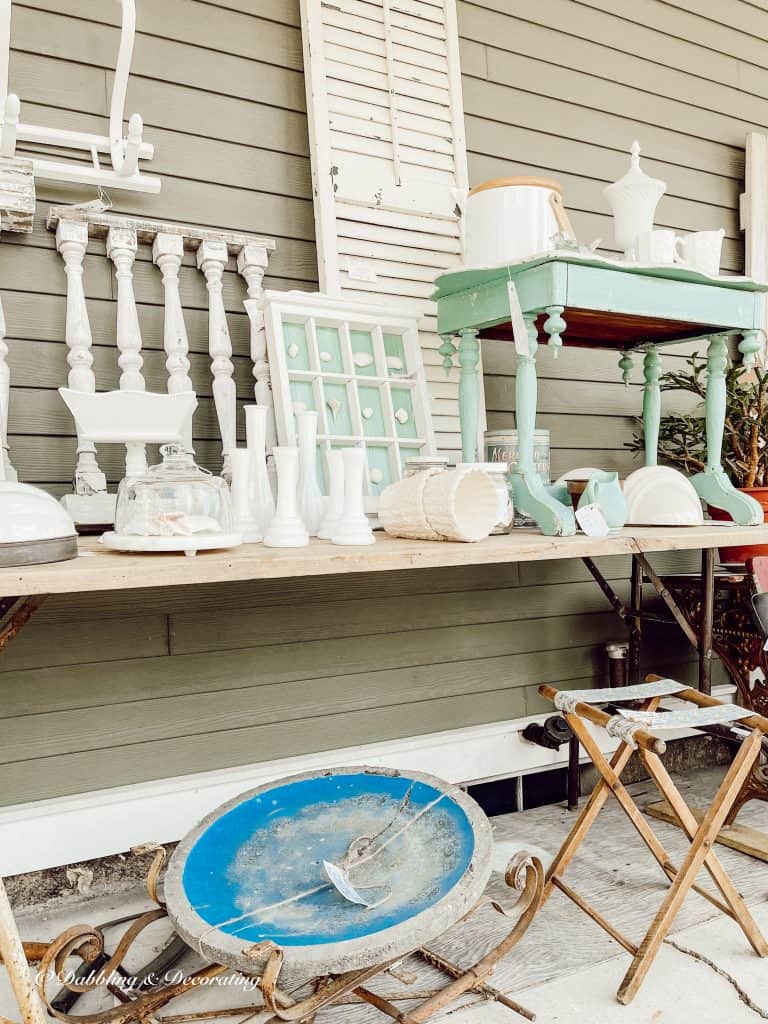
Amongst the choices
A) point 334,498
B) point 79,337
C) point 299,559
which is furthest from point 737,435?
point 79,337

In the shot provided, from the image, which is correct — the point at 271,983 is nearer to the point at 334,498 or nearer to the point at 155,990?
the point at 155,990

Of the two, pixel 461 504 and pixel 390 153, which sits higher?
pixel 390 153

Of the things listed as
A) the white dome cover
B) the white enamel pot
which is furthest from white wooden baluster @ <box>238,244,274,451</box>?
the white dome cover

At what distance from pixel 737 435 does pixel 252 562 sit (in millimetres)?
2066

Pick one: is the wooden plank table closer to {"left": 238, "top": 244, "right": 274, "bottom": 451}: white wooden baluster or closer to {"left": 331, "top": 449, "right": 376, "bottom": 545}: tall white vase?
{"left": 331, "top": 449, "right": 376, "bottom": 545}: tall white vase

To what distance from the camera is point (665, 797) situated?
174cm

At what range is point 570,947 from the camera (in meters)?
1.88

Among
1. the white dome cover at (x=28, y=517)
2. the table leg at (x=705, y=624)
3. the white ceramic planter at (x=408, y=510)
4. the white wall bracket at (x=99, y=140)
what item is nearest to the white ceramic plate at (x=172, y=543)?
the white dome cover at (x=28, y=517)

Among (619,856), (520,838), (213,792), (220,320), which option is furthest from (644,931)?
(220,320)

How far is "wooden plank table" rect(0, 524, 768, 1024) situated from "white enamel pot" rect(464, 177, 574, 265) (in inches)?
30.9

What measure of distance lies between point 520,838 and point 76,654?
149 cm

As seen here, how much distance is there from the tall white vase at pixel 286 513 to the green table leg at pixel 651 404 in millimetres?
1366

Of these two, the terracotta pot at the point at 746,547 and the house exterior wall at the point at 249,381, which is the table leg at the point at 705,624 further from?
the house exterior wall at the point at 249,381

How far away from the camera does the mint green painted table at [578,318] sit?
200 centimetres
